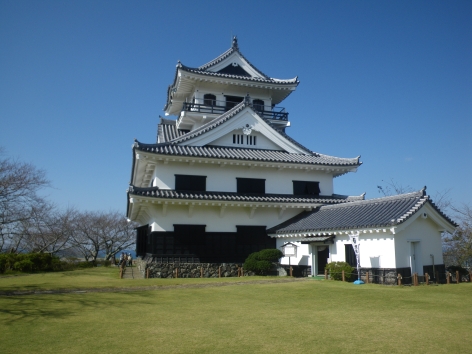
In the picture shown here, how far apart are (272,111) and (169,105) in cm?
908

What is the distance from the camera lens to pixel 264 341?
7.56m

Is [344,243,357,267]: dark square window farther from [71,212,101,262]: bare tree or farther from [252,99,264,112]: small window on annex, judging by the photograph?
[71,212,101,262]: bare tree

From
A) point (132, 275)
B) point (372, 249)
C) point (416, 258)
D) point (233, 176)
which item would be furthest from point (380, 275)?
point (132, 275)

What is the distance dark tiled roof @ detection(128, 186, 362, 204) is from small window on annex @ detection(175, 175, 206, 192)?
0.51m

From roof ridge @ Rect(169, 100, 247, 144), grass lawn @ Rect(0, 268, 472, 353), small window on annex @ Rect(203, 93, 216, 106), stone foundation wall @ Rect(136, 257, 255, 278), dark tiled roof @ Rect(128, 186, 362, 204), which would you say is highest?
small window on annex @ Rect(203, 93, 216, 106)

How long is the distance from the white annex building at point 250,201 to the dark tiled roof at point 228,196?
0.06 m

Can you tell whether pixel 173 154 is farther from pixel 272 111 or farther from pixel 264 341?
pixel 264 341

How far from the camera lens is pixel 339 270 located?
18359mm

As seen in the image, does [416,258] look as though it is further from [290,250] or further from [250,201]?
[250,201]

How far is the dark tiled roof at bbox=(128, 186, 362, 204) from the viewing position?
70.0 feet

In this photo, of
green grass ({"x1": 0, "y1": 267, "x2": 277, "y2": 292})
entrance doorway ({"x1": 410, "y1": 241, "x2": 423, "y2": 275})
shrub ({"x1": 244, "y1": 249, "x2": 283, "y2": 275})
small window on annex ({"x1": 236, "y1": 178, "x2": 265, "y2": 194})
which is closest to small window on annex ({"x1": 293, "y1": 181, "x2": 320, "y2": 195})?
small window on annex ({"x1": 236, "y1": 178, "x2": 265, "y2": 194})

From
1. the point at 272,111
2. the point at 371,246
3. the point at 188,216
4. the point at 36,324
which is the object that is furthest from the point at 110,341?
the point at 272,111

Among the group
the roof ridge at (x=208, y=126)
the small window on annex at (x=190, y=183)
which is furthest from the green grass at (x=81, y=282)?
the roof ridge at (x=208, y=126)

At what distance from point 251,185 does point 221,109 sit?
7.09m
